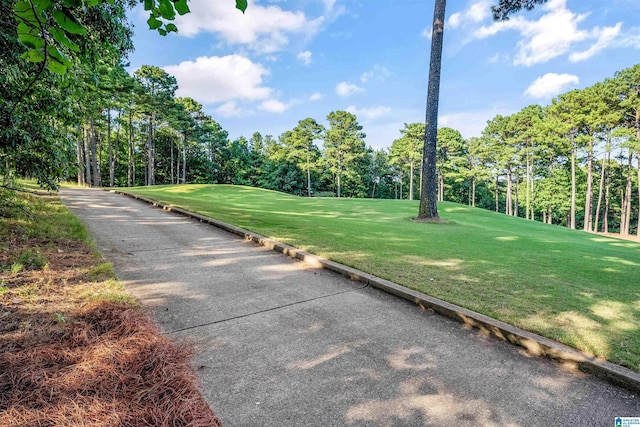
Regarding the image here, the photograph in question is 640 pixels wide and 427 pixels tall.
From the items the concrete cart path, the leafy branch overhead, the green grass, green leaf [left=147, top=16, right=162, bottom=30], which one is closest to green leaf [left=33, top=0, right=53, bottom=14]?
the leafy branch overhead

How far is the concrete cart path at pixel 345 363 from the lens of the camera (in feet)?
6.17

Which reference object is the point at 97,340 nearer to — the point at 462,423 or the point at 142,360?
the point at 142,360

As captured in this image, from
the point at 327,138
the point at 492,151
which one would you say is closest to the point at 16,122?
the point at 327,138

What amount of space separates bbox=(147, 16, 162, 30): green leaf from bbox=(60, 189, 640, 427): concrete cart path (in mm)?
2279

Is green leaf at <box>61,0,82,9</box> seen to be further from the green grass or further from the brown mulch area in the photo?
the green grass

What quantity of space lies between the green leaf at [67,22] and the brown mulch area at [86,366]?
6.25 feet

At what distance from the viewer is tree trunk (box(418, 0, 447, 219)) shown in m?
10.6

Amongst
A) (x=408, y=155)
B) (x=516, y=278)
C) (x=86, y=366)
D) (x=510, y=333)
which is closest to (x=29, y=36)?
(x=86, y=366)

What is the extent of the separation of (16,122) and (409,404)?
5.79m

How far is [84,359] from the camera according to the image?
2.13 m

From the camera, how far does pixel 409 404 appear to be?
1.95 m

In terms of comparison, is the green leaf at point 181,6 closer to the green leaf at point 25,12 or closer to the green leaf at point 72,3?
the green leaf at point 72,3

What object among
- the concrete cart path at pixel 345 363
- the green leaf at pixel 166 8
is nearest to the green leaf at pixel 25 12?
the green leaf at pixel 166 8

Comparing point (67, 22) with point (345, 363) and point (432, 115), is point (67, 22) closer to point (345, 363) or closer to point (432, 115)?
point (345, 363)
